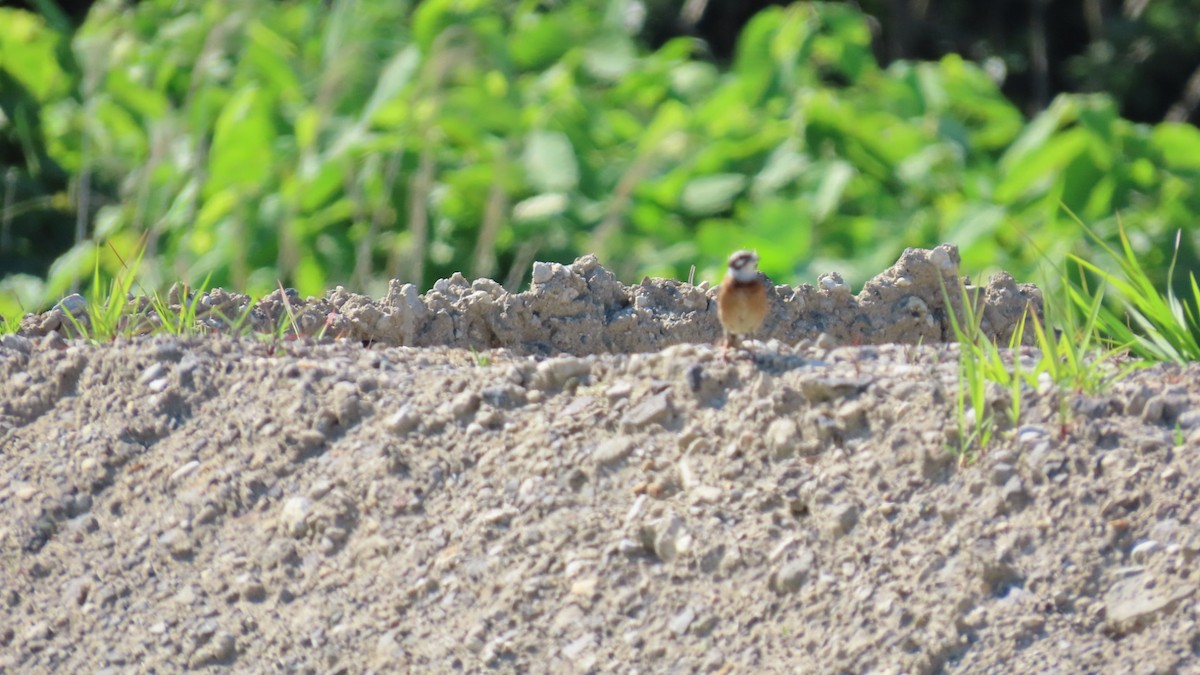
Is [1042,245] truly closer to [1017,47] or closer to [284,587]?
[284,587]

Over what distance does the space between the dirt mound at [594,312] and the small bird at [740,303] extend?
58cm

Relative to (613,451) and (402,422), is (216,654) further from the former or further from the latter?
(613,451)

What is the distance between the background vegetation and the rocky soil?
1470 millimetres

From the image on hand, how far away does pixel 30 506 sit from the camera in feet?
9.76

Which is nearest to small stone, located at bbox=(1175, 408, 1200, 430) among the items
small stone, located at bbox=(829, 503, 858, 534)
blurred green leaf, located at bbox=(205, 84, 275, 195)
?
small stone, located at bbox=(829, 503, 858, 534)

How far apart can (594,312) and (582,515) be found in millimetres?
990

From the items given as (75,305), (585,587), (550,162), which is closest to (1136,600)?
(585,587)

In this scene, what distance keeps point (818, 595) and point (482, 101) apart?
4.16 metres

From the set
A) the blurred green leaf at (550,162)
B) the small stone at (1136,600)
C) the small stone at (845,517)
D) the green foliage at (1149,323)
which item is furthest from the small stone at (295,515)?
the blurred green leaf at (550,162)

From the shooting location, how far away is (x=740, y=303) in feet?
9.57

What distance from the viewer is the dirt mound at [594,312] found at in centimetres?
355

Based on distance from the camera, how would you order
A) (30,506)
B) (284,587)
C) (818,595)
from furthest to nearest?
1. (30,506)
2. (284,587)
3. (818,595)

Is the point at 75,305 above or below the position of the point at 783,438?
below

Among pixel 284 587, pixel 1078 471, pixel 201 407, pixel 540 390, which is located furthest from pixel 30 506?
pixel 1078 471
